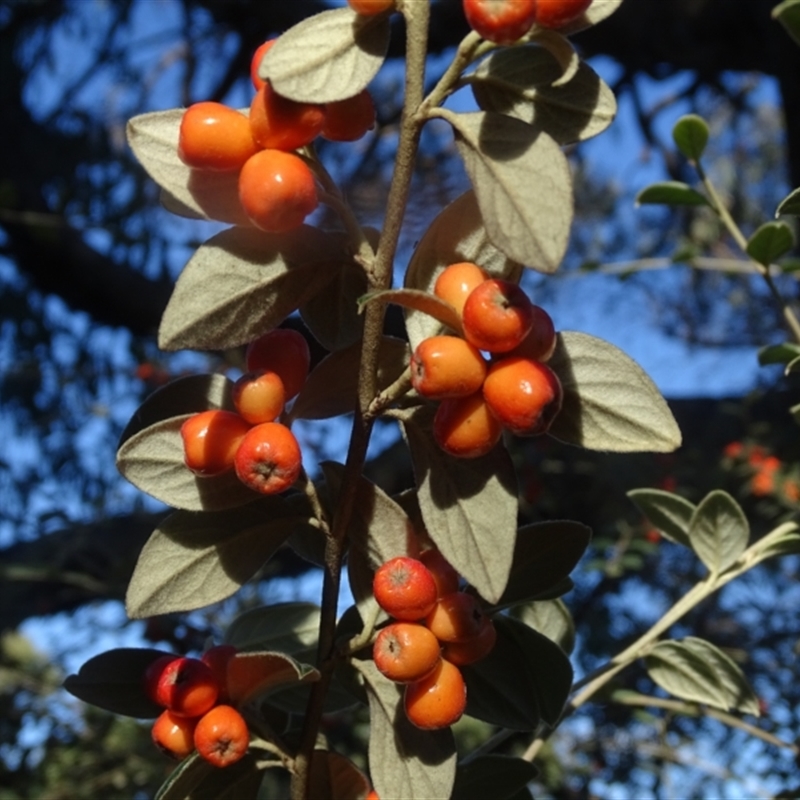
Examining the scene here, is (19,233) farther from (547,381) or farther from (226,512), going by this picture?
(547,381)

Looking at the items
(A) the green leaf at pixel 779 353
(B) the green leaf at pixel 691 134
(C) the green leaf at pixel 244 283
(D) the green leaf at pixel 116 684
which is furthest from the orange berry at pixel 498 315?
(B) the green leaf at pixel 691 134

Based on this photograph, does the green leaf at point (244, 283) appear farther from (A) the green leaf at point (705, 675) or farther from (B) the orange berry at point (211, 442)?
(A) the green leaf at point (705, 675)

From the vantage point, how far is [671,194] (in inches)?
47.1

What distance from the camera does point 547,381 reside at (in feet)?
1.55

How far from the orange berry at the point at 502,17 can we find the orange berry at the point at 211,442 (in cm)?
24

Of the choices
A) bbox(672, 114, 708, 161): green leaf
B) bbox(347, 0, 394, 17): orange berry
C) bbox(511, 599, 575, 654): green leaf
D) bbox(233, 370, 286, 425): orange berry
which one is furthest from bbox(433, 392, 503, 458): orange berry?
bbox(672, 114, 708, 161): green leaf

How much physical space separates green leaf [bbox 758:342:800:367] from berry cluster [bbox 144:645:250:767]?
2.15 ft

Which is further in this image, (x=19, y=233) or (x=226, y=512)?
(x=19, y=233)

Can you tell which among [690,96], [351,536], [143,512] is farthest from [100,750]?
[690,96]

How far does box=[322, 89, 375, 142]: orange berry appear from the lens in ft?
1.79

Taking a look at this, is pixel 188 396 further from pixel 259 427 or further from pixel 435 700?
pixel 435 700

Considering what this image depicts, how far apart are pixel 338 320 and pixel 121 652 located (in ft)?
0.91

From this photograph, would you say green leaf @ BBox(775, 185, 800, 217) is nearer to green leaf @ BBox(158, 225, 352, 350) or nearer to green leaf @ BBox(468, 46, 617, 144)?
green leaf @ BBox(468, 46, 617, 144)

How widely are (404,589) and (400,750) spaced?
0.12 meters
